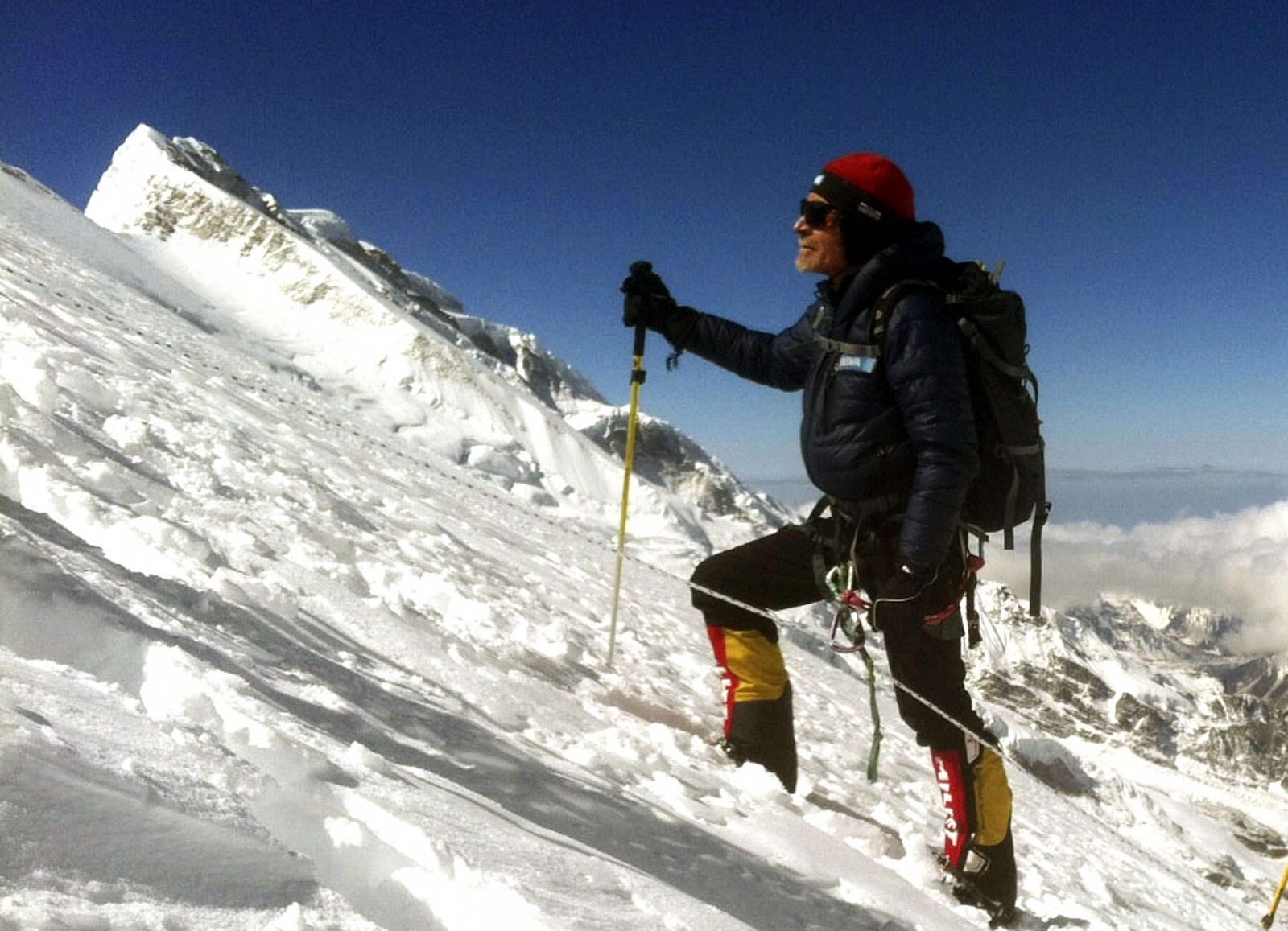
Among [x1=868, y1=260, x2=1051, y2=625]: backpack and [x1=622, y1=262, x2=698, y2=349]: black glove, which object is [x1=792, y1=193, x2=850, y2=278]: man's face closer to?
[x1=868, y1=260, x2=1051, y2=625]: backpack

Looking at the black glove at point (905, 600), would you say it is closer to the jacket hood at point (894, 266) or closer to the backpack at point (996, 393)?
the backpack at point (996, 393)

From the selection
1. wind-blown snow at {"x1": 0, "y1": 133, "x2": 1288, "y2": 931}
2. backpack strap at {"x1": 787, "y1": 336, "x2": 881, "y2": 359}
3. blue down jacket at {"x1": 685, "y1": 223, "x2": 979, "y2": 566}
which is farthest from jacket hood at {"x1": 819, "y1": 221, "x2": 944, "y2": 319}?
wind-blown snow at {"x1": 0, "y1": 133, "x2": 1288, "y2": 931}

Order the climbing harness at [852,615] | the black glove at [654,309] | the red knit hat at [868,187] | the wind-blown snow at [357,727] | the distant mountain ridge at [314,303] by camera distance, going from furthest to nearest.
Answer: the distant mountain ridge at [314,303] → the black glove at [654,309] → the climbing harness at [852,615] → the red knit hat at [868,187] → the wind-blown snow at [357,727]

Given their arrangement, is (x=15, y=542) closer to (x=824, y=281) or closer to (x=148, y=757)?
(x=148, y=757)

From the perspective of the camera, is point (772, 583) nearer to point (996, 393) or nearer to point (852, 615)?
point (852, 615)

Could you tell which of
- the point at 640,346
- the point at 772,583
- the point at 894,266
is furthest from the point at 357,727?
the point at 640,346

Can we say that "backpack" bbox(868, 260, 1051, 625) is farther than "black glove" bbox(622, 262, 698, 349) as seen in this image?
No

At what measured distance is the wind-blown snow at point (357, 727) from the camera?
64.4 inches

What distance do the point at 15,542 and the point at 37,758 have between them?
1491 millimetres

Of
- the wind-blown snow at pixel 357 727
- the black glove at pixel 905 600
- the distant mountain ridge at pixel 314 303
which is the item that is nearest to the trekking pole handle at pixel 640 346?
the wind-blown snow at pixel 357 727

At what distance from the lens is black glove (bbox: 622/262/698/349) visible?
498 cm

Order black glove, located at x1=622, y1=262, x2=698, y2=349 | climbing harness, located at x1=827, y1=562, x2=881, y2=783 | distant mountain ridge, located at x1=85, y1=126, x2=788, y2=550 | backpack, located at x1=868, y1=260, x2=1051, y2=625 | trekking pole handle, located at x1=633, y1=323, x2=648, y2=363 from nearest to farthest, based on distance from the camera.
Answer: backpack, located at x1=868, y1=260, x2=1051, y2=625 < climbing harness, located at x1=827, y1=562, x2=881, y2=783 < black glove, located at x1=622, y1=262, x2=698, y2=349 < trekking pole handle, located at x1=633, y1=323, x2=648, y2=363 < distant mountain ridge, located at x1=85, y1=126, x2=788, y2=550

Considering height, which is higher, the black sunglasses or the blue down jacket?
the black sunglasses

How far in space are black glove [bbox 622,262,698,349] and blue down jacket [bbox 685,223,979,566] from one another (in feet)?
3.31
